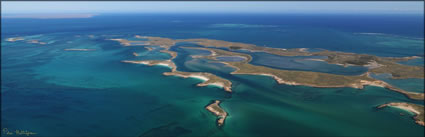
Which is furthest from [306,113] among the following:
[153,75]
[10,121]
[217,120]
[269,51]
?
[269,51]

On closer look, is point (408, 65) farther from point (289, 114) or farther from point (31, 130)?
point (31, 130)

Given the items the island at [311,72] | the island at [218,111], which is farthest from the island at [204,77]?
the island at [218,111]

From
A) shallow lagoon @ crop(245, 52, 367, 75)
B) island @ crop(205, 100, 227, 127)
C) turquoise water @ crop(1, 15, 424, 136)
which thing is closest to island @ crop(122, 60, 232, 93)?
turquoise water @ crop(1, 15, 424, 136)

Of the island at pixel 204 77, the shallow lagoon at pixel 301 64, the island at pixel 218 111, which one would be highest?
the shallow lagoon at pixel 301 64

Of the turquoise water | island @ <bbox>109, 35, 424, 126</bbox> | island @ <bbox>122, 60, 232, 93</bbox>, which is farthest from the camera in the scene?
island @ <bbox>122, 60, 232, 93</bbox>

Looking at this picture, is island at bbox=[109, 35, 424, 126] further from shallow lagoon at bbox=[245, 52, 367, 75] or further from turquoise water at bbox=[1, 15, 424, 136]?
shallow lagoon at bbox=[245, 52, 367, 75]

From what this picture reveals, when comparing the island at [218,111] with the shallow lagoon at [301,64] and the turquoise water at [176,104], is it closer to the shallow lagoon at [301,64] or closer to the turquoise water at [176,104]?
the turquoise water at [176,104]

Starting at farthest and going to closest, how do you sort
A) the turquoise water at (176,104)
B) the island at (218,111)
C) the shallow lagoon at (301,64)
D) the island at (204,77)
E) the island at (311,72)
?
1. the shallow lagoon at (301,64)
2. the island at (204,77)
3. the island at (311,72)
4. the island at (218,111)
5. the turquoise water at (176,104)

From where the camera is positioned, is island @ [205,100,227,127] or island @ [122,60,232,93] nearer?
island @ [205,100,227,127]
